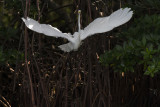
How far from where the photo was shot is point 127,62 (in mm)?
833

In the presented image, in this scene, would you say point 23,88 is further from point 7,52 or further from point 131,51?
point 131,51

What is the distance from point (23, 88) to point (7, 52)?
153 mm

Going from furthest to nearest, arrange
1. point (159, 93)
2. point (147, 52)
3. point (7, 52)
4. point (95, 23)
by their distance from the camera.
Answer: point (159, 93), point (7, 52), point (95, 23), point (147, 52)

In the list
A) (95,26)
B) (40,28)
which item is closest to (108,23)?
(95,26)

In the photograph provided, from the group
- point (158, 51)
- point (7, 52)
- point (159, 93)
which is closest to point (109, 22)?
point (158, 51)

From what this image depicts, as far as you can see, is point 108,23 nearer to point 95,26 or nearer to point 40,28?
point 95,26

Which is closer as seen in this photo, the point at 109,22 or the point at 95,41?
the point at 109,22

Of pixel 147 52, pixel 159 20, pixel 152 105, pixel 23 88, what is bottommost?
pixel 152 105

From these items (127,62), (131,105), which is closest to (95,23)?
(127,62)

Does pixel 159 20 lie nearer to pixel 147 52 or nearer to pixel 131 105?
pixel 147 52

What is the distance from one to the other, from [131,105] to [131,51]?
589 millimetres

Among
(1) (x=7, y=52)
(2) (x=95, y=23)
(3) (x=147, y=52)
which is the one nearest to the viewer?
(3) (x=147, y=52)

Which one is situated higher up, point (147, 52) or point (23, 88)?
point (147, 52)

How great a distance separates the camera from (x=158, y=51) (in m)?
0.78
